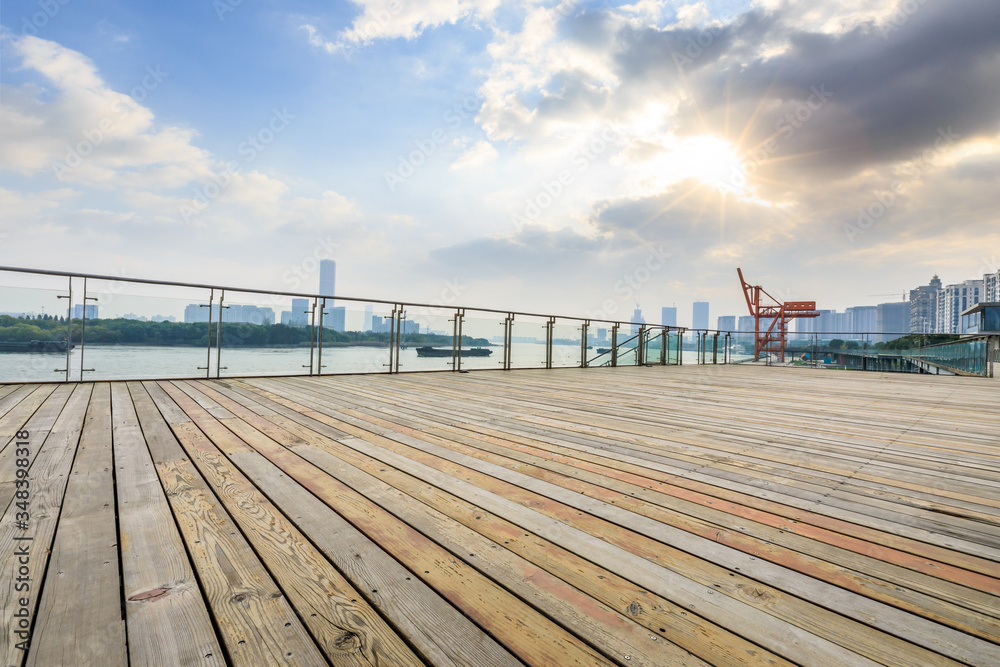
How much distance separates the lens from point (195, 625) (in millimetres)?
785

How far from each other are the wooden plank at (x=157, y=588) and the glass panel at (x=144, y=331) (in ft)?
13.1

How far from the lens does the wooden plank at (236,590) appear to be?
0.72 metres

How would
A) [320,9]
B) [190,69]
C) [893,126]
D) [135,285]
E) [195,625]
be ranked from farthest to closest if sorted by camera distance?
[893,126]
[190,69]
[320,9]
[135,285]
[195,625]

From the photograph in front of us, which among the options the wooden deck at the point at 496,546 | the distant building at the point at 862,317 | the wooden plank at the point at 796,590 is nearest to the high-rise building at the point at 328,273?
the wooden deck at the point at 496,546

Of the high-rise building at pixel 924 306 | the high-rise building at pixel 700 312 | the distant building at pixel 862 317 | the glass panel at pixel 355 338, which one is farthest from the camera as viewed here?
the distant building at pixel 862 317

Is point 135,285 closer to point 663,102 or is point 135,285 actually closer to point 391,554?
point 391,554

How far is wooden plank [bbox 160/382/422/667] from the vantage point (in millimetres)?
728

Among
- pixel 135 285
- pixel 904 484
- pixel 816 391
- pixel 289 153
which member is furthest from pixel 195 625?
pixel 289 153

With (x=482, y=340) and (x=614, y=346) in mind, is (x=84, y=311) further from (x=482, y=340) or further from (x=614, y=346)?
(x=614, y=346)

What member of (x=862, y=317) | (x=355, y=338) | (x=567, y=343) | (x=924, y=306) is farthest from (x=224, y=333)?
(x=862, y=317)

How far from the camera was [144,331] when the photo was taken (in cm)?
476

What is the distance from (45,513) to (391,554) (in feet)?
3.78

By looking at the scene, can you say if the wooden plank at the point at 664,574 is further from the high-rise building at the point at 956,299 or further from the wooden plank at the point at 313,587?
the high-rise building at the point at 956,299

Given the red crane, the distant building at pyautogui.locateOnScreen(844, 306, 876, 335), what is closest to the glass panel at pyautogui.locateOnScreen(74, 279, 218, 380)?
the red crane
